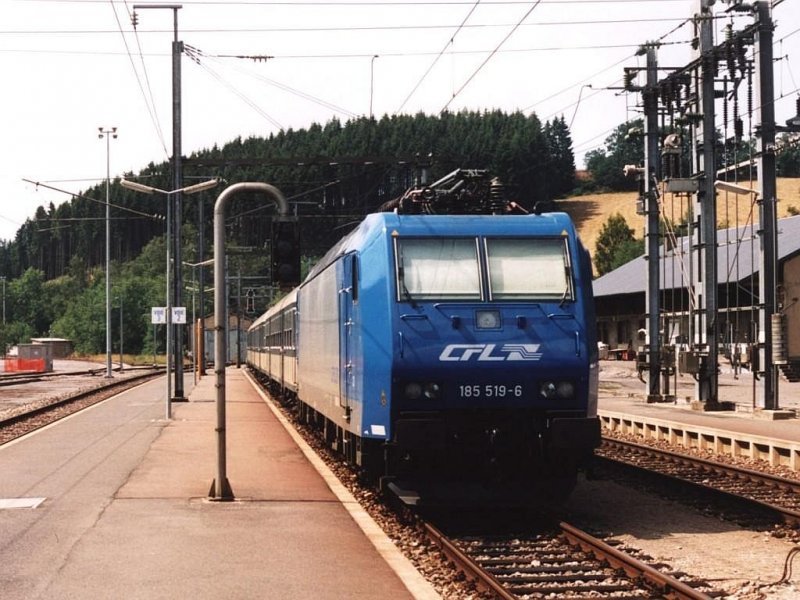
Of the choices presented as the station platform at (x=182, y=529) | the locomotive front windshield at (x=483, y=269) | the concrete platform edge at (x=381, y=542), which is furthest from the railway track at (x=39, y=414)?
the locomotive front windshield at (x=483, y=269)

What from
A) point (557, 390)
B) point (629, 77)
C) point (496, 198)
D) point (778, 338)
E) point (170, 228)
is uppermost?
point (629, 77)

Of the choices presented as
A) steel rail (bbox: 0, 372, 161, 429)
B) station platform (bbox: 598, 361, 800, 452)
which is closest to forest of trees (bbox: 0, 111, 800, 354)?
station platform (bbox: 598, 361, 800, 452)

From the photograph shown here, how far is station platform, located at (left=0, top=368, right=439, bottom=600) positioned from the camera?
8258 mm

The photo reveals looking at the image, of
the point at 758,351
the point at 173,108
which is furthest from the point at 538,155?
the point at 758,351

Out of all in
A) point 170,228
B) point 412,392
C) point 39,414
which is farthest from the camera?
point 170,228

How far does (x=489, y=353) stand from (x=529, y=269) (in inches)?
42.6

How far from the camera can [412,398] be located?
11.0m

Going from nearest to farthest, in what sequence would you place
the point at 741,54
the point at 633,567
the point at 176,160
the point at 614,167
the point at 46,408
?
the point at 633,567 < the point at 741,54 < the point at 46,408 < the point at 176,160 < the point at 614,167

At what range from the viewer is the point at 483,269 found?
11680 mm

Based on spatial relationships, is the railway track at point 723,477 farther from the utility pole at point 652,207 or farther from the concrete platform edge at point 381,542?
the utility pole at point 652,207

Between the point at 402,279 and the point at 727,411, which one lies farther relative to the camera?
the point at 727,411

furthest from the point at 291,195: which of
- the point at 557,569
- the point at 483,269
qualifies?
the point at 557,569

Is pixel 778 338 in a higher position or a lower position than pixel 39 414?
higher

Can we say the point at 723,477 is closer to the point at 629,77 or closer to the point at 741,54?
the point at 741,54
